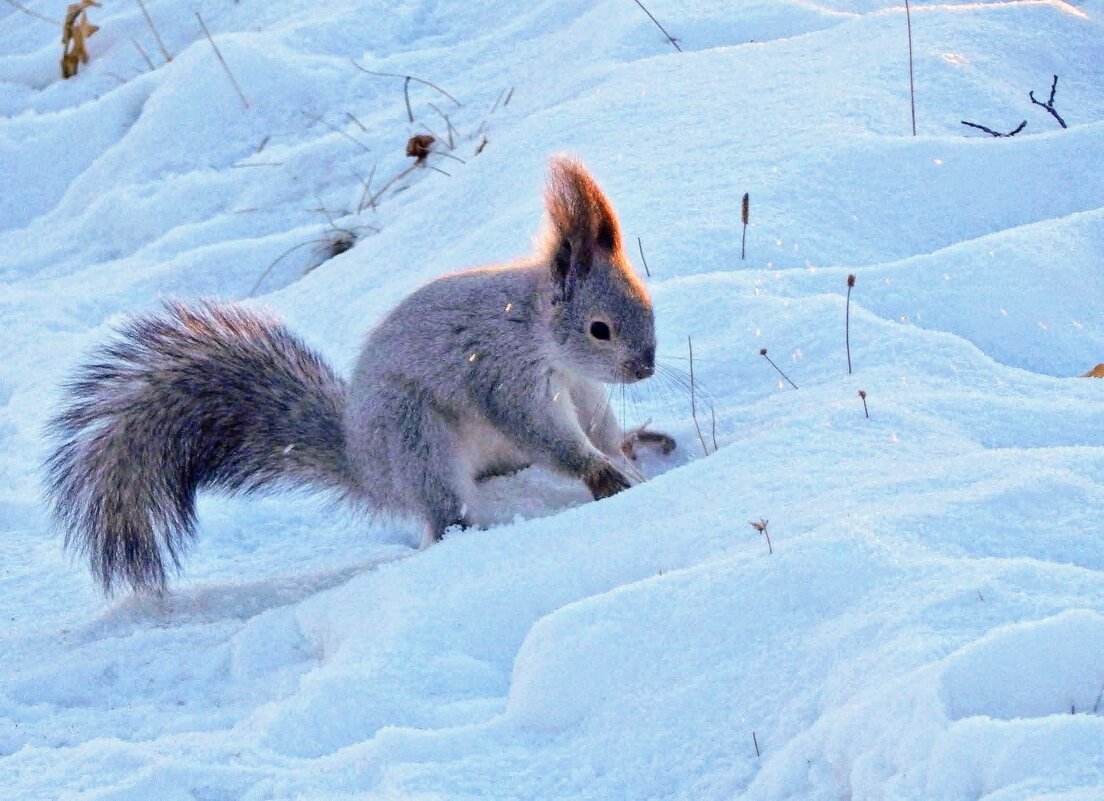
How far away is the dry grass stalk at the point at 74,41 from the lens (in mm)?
7461

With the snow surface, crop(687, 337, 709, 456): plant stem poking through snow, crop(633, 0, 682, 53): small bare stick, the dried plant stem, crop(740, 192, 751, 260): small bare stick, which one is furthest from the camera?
the dried plant stem

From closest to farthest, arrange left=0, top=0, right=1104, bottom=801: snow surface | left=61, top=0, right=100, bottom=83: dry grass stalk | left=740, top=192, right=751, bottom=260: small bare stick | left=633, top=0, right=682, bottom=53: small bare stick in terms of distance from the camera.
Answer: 1. left=0, top=0, right=1104, bottom=801: snow surface
2. left=740, top=192, right=751, bottom=260: small bare stick
3. left=633, top=0, right=682, bottom=53: small bare stick
4. left=61, top=0, right=100, bottom=83: dry grass stalk

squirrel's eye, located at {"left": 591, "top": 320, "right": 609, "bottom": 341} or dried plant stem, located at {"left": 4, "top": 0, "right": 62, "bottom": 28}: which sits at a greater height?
squirrel's eye, located at {"left": 591, "top": 320, "right": 609, "bottom": 341}

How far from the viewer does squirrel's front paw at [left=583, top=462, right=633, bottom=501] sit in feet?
12.0

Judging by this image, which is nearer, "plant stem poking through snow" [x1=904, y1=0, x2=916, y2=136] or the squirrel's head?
the squirrel's head

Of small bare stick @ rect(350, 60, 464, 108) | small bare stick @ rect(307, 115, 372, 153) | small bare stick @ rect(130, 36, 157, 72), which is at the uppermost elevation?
small bare stick @ rect(130, 36, 157, 72)

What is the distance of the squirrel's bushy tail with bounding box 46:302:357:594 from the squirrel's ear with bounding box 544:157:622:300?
77 centimetres

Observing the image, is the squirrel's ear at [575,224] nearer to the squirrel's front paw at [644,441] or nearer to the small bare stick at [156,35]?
the squirrel's front paw at [644,441]

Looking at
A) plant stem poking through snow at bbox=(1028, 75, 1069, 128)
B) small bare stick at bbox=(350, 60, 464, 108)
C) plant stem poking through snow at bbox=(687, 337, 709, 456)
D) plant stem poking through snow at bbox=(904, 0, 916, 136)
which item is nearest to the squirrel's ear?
plant stem poking through snow at bbox=(687, 337, 709, 456)

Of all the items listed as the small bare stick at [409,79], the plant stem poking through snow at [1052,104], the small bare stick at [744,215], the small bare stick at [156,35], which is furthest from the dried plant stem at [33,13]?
the plant stem poking through snow at [1052,104]

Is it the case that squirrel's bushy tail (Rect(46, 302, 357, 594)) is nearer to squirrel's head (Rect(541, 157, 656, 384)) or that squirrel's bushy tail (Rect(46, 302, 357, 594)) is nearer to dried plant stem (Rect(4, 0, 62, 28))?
squirrel's head (Rect(541, 157, 656, 384))

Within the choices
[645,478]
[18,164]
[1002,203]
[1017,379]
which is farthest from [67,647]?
[18,164]

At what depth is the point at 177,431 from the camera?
12.6 feet

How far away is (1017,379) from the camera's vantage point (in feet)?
11.1
